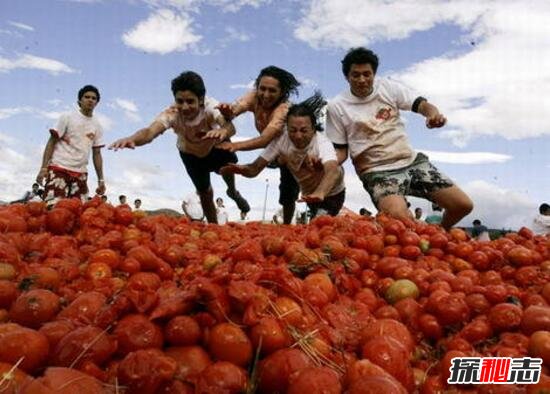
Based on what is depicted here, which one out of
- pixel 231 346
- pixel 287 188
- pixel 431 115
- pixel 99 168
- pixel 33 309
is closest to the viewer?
pixel 231 346

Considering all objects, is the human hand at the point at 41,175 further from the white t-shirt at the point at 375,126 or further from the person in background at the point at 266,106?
the white t-shirt at the point at 375,126

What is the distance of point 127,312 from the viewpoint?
2.27 metres

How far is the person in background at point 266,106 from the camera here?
670 centimetres

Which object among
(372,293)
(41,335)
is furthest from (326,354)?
(372,293)

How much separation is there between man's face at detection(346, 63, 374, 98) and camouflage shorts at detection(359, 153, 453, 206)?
0.92 metres

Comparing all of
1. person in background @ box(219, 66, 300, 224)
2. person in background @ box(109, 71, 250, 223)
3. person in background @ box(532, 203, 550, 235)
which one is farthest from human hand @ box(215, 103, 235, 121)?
person in background @ box(532, 203, 550, 235)

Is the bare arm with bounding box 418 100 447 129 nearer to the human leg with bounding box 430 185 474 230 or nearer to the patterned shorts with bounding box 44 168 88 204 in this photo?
the human leg with bounding box 430 185 474 230

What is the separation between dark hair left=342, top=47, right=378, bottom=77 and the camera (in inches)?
247

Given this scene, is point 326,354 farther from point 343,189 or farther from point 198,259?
point 343,189

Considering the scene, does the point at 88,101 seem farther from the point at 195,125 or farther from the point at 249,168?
the point at 249,168

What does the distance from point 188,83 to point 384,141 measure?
8.03 feet

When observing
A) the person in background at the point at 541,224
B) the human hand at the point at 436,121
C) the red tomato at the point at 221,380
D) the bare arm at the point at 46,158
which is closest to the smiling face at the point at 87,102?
the bare arm at the point at 46,158

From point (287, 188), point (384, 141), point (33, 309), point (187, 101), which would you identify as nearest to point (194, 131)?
point (187, 101)

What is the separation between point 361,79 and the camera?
20.9 ft
